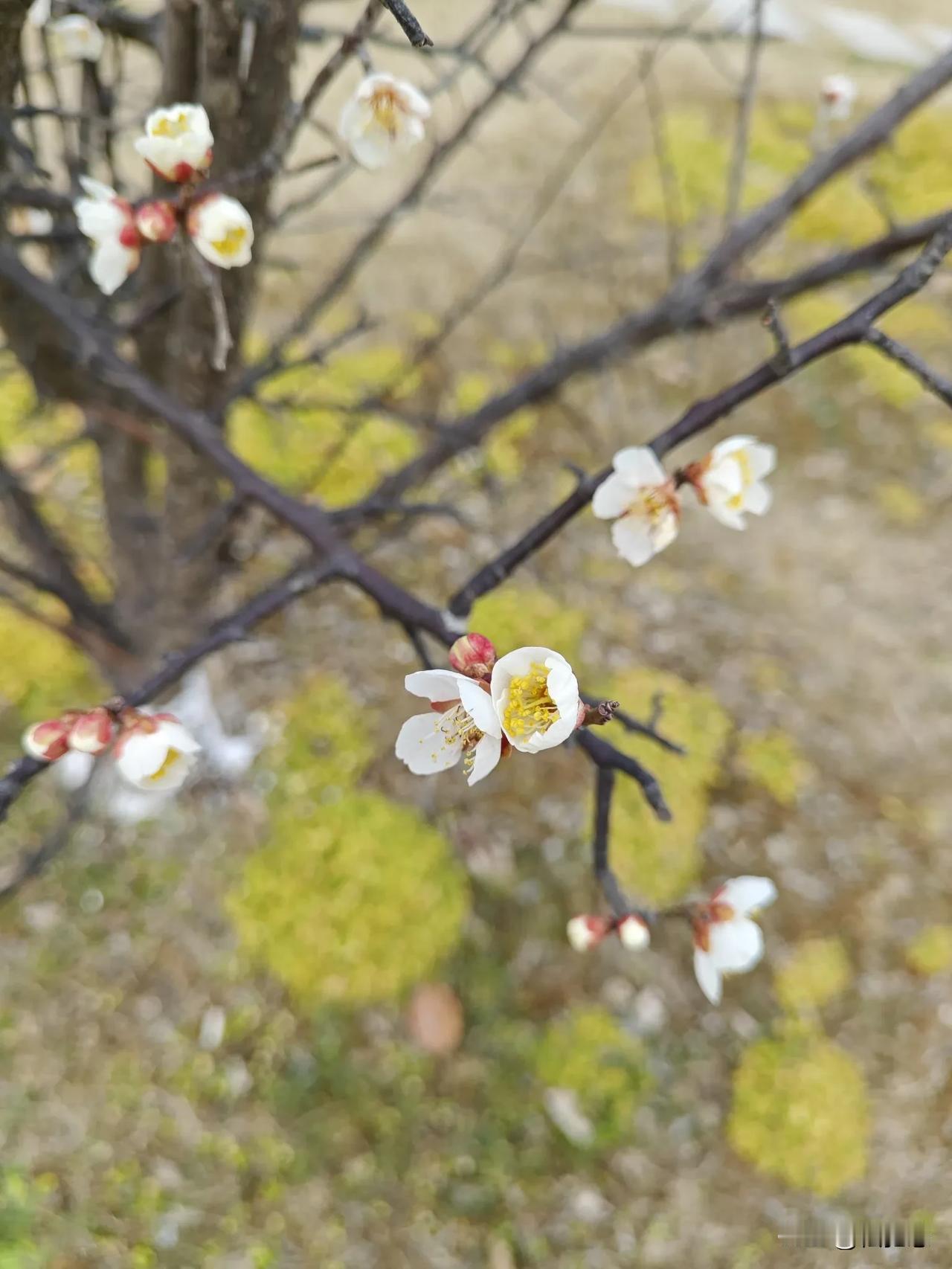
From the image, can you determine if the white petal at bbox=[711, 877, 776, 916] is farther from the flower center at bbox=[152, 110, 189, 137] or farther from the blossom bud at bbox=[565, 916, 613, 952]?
the flower center at bbox=[152, 110, 189, 137]

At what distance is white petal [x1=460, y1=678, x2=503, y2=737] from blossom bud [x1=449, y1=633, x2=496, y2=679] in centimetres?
5

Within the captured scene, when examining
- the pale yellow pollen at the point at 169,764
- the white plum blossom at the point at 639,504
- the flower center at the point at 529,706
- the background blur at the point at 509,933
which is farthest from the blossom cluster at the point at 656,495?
the background blur at the point at 509,933

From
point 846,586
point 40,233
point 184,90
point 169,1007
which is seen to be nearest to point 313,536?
point 184,90

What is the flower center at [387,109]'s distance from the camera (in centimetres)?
89

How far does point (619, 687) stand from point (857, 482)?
1361mm

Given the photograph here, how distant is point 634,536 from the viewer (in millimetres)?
778

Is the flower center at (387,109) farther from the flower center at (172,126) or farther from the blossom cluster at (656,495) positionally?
the blossom cluster at (656,495)

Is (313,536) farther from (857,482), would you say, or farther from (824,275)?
(857,482)

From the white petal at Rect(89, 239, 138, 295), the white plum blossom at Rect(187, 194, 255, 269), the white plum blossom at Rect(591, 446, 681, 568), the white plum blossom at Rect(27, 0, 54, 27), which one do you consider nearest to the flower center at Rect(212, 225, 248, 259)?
the white plum blossom at Rect(187, 194, 255, 269)

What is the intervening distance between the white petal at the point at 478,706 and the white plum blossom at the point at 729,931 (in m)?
0.40

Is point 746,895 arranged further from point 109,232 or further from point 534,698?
point 109,232

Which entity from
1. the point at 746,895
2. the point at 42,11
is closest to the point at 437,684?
the point at 746,895

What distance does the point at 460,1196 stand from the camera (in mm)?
1660

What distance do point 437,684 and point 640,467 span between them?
0.92 feet
